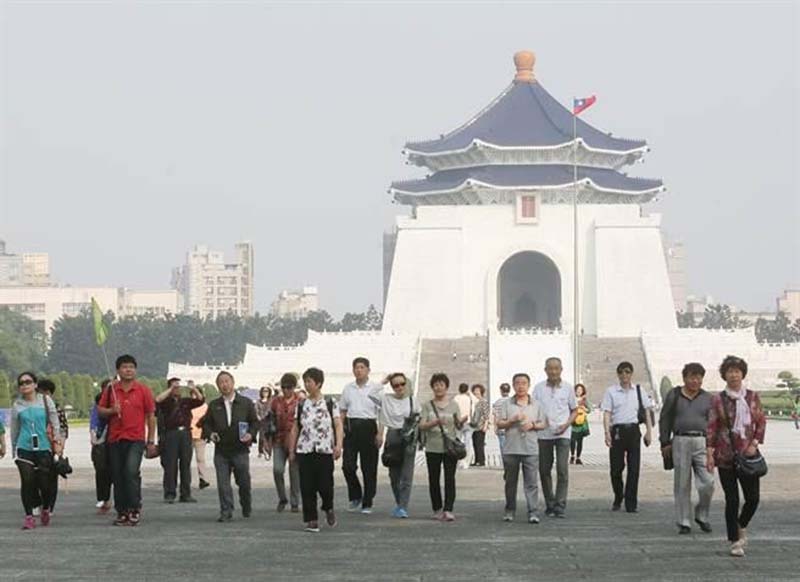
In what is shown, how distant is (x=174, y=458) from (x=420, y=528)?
3.89m

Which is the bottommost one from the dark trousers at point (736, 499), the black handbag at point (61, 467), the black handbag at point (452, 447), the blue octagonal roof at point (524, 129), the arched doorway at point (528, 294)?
the dark trousers at point (736, 499)

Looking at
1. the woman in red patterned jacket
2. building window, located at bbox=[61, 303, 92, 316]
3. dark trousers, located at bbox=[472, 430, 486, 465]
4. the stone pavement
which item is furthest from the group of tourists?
building window, located at bbox=[61, 303, 92, 316]

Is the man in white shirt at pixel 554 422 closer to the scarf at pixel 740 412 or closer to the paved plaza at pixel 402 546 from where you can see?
the paved plaza at pixel 402 546

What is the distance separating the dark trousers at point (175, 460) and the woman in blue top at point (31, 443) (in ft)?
9.14

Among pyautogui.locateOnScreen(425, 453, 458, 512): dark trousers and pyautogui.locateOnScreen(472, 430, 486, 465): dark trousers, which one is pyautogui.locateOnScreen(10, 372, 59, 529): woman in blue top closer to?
pyautogui.locateOnScreen(425, 453, 458, 512): dark trousers

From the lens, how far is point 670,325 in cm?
6266

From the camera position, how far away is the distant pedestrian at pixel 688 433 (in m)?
12.8

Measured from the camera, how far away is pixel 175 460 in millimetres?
16391

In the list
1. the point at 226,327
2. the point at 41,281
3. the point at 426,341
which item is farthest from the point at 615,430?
the point at 41,281

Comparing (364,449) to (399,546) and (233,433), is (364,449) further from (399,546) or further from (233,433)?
(399,546)

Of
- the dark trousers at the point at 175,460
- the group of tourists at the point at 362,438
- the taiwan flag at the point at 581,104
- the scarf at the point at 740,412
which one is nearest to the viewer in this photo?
the scarf at the point at 740,412

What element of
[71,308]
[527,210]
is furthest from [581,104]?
[71,308]

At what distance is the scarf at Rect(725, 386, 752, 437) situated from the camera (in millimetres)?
11234

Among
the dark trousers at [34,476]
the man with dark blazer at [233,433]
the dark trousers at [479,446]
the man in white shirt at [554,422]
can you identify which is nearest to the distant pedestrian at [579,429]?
the dark trousers at [479,446]
